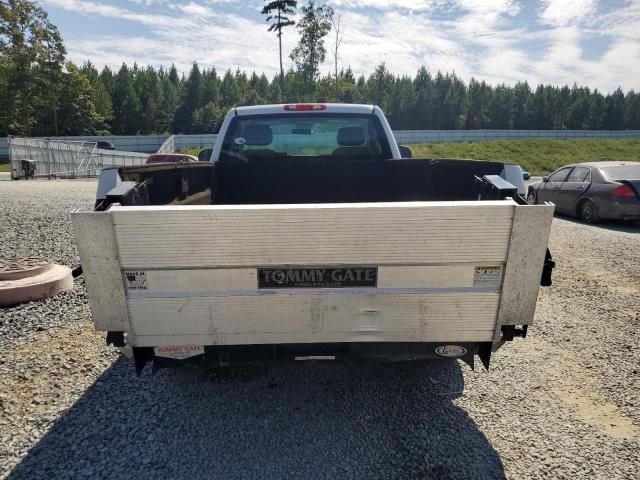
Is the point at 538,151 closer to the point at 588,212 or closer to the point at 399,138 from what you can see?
the point at 399,138

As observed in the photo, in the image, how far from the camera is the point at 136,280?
7.18 ft

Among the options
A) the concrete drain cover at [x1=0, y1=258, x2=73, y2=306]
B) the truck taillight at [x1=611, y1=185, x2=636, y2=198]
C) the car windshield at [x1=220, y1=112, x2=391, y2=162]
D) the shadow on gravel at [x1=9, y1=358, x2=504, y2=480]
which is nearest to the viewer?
the shadow on gravel at [x1=9, y1=358, x2=504, y2=480]

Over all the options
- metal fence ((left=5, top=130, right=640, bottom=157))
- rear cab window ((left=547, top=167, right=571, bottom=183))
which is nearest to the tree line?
metal fence ((left=5, top=130, right=640, bottom=157))

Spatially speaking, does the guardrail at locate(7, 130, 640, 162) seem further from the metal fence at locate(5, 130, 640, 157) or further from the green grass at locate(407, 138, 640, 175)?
the green grass at locate(407, 138, 640, 175)

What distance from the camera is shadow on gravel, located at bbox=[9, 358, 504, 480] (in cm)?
236

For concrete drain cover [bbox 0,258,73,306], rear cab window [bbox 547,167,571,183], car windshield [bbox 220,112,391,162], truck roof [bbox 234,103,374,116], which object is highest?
truck roof [bbox 234,103,374,116]

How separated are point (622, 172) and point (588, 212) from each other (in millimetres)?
1244

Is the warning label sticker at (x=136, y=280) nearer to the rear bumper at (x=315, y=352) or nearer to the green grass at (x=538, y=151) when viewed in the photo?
the rear bumper at (x=315, y=352)

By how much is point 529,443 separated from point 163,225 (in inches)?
99.5

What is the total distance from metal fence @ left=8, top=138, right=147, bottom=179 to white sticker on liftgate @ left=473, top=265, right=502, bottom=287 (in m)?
28.7

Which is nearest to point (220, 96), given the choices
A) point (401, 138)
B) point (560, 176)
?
point (401, 138)

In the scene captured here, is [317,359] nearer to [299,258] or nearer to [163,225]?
[299,258]

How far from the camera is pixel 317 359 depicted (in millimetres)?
2479

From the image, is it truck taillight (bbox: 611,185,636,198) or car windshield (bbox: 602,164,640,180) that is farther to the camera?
car windshield (bbox: 602,164,640,180)
